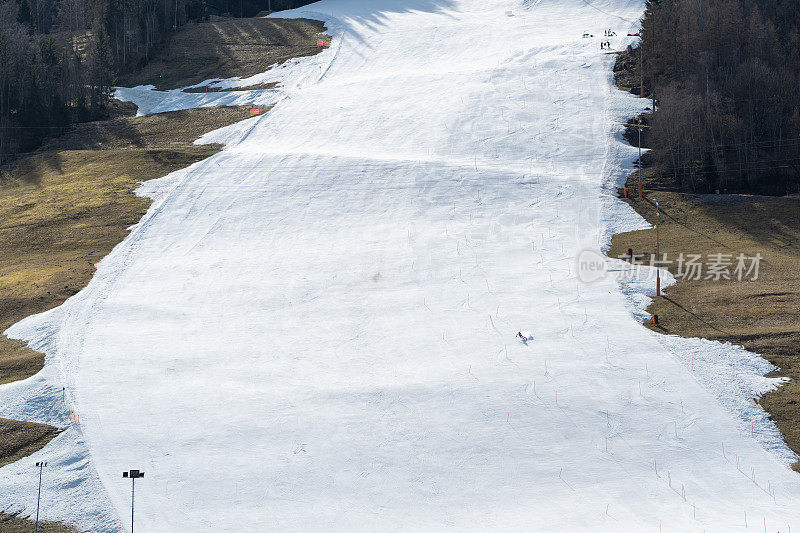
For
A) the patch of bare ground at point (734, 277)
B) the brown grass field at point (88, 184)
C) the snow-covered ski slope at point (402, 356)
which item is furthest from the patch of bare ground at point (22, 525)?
the patch of bare ground at point (734, 277)

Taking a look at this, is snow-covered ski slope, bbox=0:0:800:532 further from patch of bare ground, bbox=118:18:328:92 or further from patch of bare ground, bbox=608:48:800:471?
patch of bare ground, bbox=118:18:328:92

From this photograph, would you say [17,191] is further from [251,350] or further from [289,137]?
[251,350]

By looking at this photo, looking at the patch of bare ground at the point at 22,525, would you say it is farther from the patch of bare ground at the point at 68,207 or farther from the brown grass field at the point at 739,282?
the brown grass field at the point at 739,282

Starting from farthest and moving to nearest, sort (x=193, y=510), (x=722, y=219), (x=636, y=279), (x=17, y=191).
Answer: (x=17, y=191) < (x=722, y=219) < (x=636, y=279) < (x=193, y=510)

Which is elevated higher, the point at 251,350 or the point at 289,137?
the point at 289,137

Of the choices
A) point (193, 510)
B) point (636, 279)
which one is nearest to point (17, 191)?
point (193, 510)

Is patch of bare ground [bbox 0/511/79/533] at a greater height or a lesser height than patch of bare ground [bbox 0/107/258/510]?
lesser

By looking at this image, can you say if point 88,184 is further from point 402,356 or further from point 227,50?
point 402,356

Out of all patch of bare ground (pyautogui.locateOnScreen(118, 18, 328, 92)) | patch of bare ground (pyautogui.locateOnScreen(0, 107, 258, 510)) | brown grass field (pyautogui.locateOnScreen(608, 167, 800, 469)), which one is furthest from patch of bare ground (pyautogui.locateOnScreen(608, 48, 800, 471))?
patch of bare ground (pyautogui.locateOnScreen(118, 18, 328, 92))

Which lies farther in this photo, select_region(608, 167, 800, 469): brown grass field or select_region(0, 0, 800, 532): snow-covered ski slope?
select_region(608, 167, 800, 469): brown grass field
